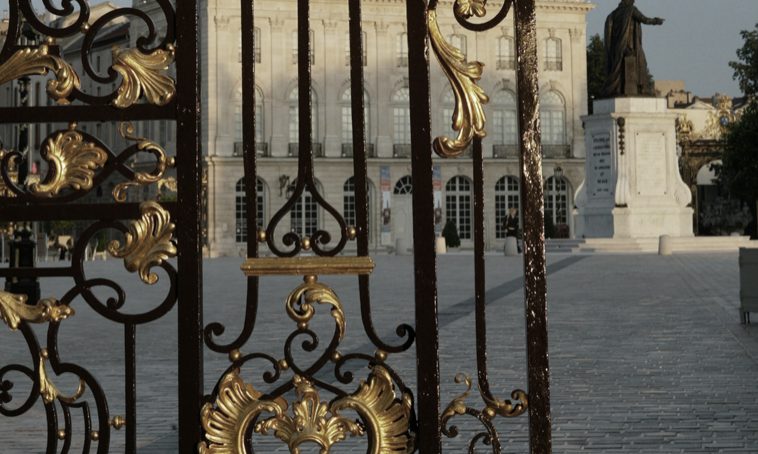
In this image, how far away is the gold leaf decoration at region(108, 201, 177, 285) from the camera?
346cm

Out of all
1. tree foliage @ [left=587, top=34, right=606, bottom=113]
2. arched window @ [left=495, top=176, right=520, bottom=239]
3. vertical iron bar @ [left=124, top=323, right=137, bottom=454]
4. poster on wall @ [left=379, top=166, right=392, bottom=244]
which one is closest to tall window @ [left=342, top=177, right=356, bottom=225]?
poster on wall @ [left=379, top=166, right=392, bottom=244]

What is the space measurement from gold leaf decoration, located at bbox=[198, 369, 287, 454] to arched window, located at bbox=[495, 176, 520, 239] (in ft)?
176

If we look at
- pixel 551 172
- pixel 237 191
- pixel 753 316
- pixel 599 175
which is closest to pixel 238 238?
pixel 237 191

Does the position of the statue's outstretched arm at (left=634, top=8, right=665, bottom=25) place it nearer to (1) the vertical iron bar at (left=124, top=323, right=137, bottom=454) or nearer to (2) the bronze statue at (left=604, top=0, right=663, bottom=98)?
(2) the bronze statue at (left=604, top=0, right=663, bottom=98)

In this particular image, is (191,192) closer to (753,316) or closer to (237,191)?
(753,316)

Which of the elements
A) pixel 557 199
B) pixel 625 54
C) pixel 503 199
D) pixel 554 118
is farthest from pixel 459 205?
pixel 625 54

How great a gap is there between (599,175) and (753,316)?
22394 mm

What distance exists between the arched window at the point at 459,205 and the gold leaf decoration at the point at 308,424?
52.7m

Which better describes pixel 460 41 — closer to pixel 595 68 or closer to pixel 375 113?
pixel 375 113

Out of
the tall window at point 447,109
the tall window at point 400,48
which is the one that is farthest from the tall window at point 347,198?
the tall window at point 400,48

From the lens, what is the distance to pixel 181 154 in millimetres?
3471

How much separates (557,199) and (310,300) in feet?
181

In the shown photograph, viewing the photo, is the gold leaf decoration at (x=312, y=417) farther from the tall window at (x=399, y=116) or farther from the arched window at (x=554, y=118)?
the arched window at (x=554, y=118)

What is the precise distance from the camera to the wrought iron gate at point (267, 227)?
3424mm
